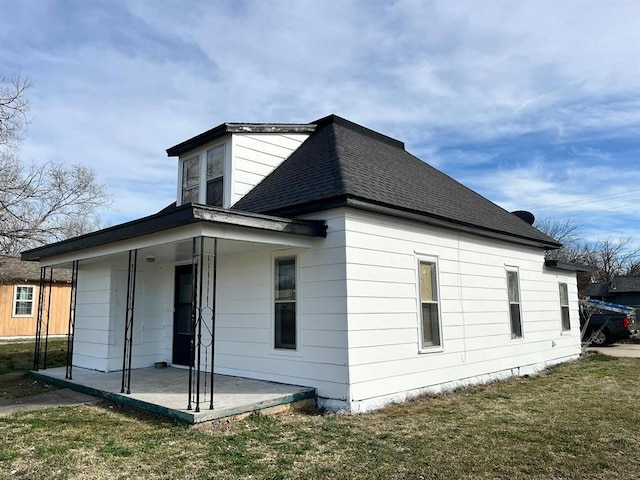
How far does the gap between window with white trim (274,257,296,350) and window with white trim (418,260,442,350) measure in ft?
7.10

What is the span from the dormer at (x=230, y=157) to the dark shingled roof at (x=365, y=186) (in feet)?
0.72

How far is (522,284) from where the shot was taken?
10.3m

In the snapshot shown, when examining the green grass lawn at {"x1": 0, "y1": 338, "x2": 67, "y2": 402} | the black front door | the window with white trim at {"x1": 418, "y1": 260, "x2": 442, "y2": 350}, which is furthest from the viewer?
the black front door

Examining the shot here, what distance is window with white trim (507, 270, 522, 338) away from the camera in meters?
9.80

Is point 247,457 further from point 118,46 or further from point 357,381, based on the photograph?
point 118,46

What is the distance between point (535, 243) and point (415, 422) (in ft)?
22.9

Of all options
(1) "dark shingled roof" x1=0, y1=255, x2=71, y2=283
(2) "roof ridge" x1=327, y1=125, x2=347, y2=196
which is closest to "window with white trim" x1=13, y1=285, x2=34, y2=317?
(1) "dark shingled roof" x1=0, y1=255, x2=71, y2=283

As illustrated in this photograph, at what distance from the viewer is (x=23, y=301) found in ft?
68.1

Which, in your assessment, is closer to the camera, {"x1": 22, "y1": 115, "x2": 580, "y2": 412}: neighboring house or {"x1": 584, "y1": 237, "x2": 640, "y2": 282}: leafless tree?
{"x1": 22, "y1": 115, "x2": 580, "y2": 412}: neighboring house

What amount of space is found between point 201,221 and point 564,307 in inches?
424

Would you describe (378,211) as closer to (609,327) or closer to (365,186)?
(365,186)

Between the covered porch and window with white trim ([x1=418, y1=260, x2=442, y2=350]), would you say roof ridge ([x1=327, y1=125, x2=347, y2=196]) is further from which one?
window with white trim ([x1=418, y1=260, x2=442, y2=350])

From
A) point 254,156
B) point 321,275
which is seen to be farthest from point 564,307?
point 254,156

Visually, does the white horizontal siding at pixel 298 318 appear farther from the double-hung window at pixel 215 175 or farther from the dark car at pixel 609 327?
the dark car at pixel 609 327
